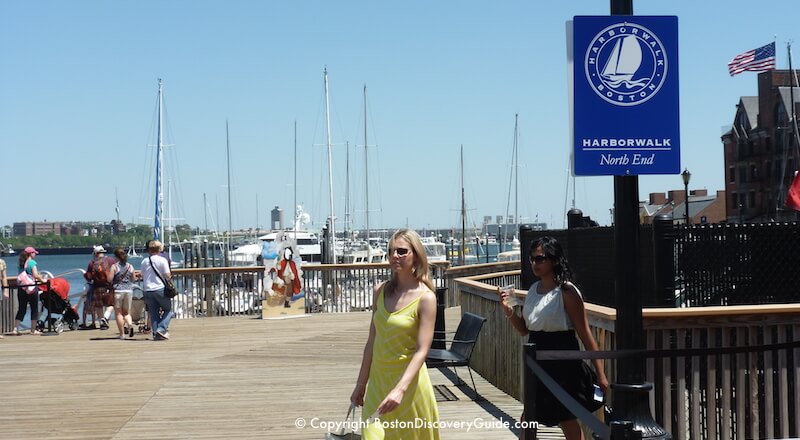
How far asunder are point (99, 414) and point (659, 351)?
6.88 m

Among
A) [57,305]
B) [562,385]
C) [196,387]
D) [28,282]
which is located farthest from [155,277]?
[562,385]

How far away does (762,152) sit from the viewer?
81.9 meters

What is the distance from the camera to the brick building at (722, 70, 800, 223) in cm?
7688

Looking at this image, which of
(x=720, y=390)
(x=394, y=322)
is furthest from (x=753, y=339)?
(x=394, y=322)

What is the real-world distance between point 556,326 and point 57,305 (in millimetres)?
15401

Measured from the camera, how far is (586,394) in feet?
22.0

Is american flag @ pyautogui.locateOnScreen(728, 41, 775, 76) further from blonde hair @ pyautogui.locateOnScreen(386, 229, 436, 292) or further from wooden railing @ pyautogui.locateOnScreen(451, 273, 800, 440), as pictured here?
blonde hair @ pyautogui.locateOnScreen(386, 229, 436, 292)

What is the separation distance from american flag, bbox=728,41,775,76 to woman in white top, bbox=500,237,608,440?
45612mm

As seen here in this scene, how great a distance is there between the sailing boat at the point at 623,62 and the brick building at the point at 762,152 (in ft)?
233

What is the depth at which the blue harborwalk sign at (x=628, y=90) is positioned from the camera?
6180 millimetres

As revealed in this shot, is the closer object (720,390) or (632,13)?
(632,13)

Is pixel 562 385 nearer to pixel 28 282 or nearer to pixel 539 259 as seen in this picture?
pixel 539 259

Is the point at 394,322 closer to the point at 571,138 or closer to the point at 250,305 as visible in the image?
the point at 571,138

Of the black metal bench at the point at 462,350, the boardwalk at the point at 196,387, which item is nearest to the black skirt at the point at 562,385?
the boardwalk at the point at 196,387
